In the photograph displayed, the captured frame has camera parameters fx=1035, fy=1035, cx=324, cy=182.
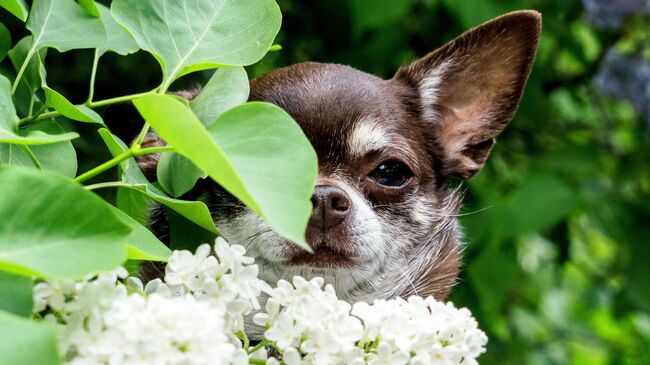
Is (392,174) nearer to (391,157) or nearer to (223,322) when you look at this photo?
(391,157)

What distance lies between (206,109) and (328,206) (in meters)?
0.75

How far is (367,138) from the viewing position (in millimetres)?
2557

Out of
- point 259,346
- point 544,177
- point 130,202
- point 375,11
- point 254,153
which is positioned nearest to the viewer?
point 254,153

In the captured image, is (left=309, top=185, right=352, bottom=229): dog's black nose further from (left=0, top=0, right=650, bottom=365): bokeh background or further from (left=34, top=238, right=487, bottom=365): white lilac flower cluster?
(left=0, top=0, right=650, bottom=365): bokeh background

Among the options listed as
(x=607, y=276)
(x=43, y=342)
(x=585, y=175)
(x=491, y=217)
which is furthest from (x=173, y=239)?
(x=607, y=276)

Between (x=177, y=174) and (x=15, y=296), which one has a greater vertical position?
(x=15, y=296)

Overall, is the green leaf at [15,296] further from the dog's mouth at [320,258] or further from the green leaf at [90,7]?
the dog's mouth at [320,258]

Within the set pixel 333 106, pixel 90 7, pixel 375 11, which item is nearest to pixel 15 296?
pixel 90 7

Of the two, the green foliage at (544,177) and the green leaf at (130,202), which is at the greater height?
the green leaf at (130,202)

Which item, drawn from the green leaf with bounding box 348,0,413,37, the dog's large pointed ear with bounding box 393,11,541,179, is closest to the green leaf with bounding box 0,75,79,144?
the dog's large pointed ear with bounding box 393,11,541,179

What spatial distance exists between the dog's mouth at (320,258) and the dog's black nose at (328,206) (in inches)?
2.5

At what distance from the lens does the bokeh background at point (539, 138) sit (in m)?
3.85

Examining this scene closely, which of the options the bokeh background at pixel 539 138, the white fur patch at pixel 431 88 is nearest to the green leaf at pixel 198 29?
the white fur patch at pixel 431 88

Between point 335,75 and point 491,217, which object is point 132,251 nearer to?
point 335,75
